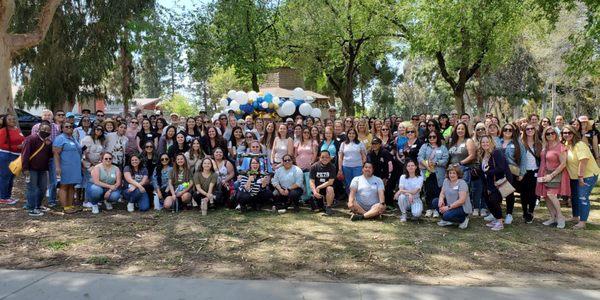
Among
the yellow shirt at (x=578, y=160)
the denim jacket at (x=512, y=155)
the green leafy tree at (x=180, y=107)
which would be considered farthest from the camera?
the green leafy tree at (x=180, y=107)

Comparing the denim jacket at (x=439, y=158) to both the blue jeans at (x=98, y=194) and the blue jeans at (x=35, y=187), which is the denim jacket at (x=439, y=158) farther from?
the blue jeans at (x=35, y=187)

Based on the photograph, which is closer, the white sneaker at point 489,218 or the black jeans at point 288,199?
the white sneaker at point 489,218

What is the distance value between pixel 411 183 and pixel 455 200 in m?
0.78

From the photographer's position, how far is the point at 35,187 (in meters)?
7.86

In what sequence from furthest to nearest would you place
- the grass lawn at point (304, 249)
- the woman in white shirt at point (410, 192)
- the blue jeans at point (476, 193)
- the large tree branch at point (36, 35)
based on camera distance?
the large tree branch at point (36, 35), the blue jeans at point (476, 193), the woman in white shirt at point (410, 192), the grass lawn at point (304, 249)

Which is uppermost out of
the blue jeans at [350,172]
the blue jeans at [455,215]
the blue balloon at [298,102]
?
the blue balloon at [298,102]

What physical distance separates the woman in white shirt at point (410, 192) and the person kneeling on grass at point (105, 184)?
497cm

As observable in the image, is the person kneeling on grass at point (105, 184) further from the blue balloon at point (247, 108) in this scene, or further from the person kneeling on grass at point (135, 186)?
the blue balloon at point (247, 108)

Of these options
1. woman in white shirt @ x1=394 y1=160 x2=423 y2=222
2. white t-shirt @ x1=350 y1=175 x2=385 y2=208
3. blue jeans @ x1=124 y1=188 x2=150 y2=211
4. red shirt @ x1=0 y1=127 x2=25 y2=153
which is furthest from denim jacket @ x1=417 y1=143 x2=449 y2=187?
red shirt @ x1=0 y1=127 x2=25 y2=153

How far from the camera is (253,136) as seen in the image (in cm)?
895

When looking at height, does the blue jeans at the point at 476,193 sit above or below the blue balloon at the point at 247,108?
below

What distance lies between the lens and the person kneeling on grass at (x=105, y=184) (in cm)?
814

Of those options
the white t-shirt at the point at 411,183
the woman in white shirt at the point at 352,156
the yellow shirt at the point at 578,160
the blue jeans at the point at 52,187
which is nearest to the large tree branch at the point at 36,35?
the blue jeans at the point at 52,187

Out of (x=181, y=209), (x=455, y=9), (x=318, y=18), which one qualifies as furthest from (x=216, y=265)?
(x=318, y=18)
